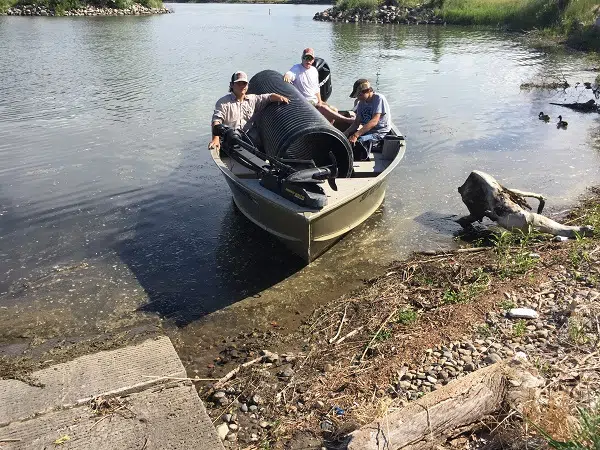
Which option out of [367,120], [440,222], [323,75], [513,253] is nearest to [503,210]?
[513,253]

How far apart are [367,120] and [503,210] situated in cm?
302

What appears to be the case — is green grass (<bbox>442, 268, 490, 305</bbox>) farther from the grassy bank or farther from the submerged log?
the grassy bank

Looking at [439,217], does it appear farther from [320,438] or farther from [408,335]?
[320,438]

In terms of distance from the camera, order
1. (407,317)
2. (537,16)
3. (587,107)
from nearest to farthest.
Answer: (407,317) < (587,107) < (537,16)

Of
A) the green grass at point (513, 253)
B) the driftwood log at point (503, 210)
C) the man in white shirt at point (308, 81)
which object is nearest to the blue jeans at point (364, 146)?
the man in white shirt at point (308, 81)

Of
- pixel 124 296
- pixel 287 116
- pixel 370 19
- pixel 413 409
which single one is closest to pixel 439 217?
pixel 287 116

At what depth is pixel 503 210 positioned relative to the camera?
8.42 meters

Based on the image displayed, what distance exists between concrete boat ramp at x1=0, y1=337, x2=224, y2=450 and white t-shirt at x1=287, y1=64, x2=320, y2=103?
291 inches

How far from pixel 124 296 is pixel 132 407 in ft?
8.76

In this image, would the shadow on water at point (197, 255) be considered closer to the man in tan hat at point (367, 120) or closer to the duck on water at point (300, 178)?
the duck on water at point (300, 178)

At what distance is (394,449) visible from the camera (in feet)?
12.3

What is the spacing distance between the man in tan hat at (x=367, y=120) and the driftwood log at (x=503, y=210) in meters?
1.91

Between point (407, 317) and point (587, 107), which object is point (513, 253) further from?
point (587, 107)

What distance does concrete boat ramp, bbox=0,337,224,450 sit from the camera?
14.7 feet
